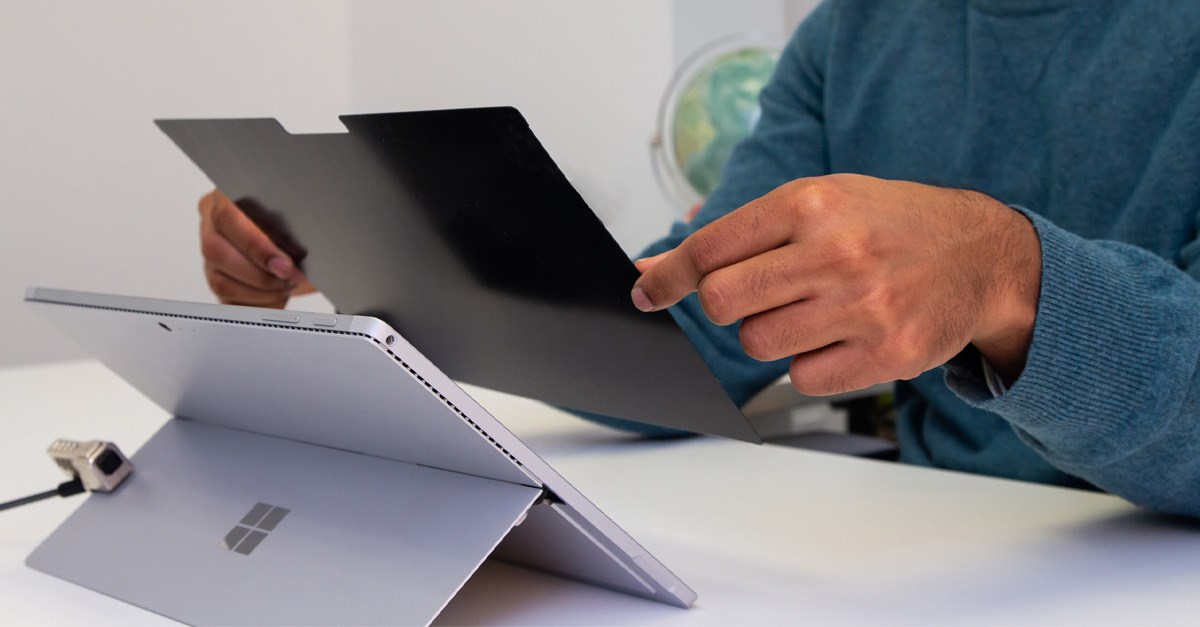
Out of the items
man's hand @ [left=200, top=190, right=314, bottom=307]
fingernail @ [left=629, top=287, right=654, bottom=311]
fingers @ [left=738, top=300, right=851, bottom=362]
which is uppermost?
fingernail @ [left=629, top=287, right=654, bottom=311]

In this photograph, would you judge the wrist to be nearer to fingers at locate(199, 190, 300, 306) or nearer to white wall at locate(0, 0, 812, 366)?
fingers at locate(199, 190, 300, 306)

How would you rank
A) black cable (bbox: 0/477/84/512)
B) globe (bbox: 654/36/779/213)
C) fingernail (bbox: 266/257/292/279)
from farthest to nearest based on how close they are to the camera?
1. globe (bbox: 654/36/779/213)
2. fingernail (bbox: 266/257/292/279)
3. black cable (bbox: 0/477/84/512)

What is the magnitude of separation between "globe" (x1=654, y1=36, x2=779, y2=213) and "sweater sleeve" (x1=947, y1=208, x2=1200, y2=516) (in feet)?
4.31

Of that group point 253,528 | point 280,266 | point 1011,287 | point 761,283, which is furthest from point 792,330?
point 280,266

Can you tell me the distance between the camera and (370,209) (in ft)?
2.28

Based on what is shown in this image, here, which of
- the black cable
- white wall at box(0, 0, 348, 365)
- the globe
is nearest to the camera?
the black cable

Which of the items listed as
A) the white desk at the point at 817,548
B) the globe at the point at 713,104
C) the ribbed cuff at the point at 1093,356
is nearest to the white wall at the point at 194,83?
the globe at the point at 713,104

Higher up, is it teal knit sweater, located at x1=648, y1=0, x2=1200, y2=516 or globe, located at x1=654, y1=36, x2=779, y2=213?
teal knit sweater, located at x1=648, y1=0, x2=1200, y2=516

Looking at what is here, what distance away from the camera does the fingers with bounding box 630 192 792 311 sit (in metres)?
0.51

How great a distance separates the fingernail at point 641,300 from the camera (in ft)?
1.79

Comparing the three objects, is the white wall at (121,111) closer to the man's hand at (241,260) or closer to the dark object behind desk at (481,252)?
the man's hand at (241,260)

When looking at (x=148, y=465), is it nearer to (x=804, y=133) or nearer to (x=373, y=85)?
(x=804, y=133)

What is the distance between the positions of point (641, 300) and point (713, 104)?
1.49 m

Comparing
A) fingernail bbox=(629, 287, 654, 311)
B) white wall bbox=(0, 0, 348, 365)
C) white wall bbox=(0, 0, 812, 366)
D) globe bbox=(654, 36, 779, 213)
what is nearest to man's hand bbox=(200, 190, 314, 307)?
fingernail bbox=(629, 287, 654, 311)
